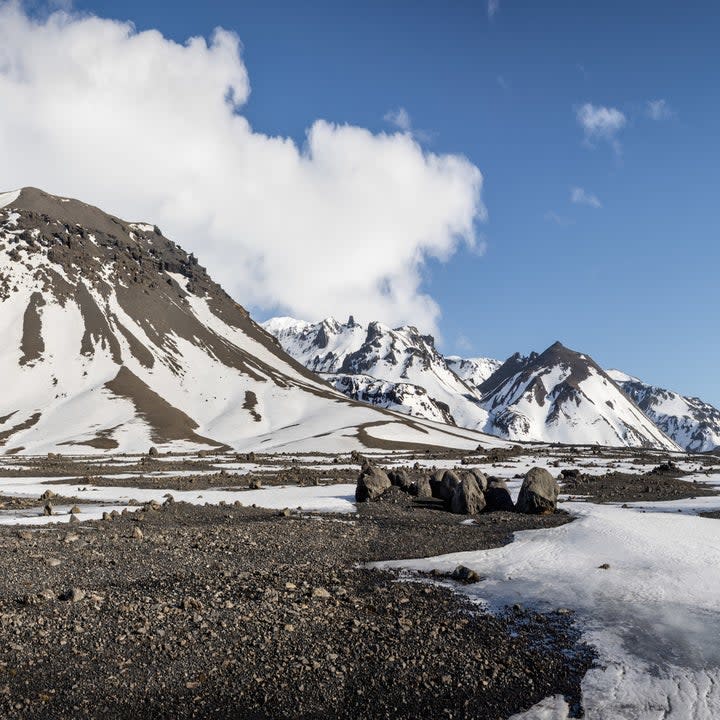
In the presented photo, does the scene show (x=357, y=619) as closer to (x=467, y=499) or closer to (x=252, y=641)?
(x=252, y=641)

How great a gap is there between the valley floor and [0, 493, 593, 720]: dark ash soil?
6 cm

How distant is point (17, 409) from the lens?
173m

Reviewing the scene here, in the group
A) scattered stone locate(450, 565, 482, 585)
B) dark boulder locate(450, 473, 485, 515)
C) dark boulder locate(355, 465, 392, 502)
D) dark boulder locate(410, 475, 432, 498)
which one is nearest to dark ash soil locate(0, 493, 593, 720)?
scattered stone locate(450, 565, 482, 585)

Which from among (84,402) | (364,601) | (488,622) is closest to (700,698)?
(488,622)

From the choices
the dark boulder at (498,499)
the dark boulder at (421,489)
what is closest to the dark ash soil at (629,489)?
the dark boulder at (498,499)

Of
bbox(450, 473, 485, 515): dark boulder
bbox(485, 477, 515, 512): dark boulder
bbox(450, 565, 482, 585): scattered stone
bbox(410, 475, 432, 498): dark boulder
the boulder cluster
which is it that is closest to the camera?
bbox(450, 565, 482, 585): scattered stone

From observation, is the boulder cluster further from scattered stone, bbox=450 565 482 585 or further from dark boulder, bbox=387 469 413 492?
scattered stone, bbox=450 565 482 585

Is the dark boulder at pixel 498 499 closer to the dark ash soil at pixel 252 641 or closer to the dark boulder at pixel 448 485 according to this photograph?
the dark boulder at pixel 448 485

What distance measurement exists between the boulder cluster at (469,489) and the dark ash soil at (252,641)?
17.2m

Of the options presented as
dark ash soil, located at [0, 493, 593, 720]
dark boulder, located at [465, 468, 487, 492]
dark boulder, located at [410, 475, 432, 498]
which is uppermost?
dark boulder, located at [465, 468, 487, 492]

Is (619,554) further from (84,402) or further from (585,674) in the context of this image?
(84,402)

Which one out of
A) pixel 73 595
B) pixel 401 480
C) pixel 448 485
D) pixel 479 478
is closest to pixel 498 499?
pixel 479 478

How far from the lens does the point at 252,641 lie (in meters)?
16.0

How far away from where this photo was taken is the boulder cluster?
132 ft
